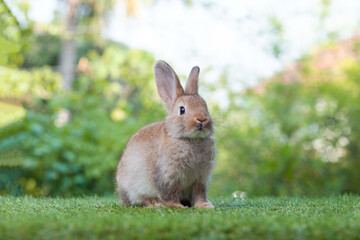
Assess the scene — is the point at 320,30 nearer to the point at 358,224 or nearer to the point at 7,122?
the point at 7,122

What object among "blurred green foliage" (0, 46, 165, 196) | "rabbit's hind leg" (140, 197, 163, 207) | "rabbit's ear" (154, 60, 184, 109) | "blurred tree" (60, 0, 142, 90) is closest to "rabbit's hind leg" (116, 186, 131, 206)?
"rabbit's hind leg" (140, 197, 163, 207)

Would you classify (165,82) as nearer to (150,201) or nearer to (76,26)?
(150,201)

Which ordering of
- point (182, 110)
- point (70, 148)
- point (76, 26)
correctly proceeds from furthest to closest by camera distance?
1. point (76, 26)
2. point (70, 148)
3. point (182, 110)

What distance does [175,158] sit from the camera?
3119mm

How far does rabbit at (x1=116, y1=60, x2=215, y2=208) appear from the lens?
3.13 metres

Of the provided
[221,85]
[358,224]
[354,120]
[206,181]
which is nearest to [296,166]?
[354,120]

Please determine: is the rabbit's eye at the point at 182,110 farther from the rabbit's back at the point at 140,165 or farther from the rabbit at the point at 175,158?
the rabbit's back at the point at 140,165

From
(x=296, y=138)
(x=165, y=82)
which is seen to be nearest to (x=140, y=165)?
(x=165, y=82)

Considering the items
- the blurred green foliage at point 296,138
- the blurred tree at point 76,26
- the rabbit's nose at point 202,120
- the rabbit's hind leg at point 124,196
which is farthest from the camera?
the blurred tree at point 76,26

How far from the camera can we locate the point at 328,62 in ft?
27.4

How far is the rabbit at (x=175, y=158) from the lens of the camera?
3.13 meters

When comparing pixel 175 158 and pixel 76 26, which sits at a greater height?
pixel 76 26

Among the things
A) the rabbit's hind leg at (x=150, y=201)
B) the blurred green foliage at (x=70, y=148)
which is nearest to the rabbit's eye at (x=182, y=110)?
the rabbit's hind leg at (x=150, y=201)

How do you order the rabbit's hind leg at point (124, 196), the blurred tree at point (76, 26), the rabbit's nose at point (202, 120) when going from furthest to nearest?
the blurred tree at point (76, 26) → the rabbit's hind leg at point (124, 196) → the rabbit's nose at point (202, 120)
